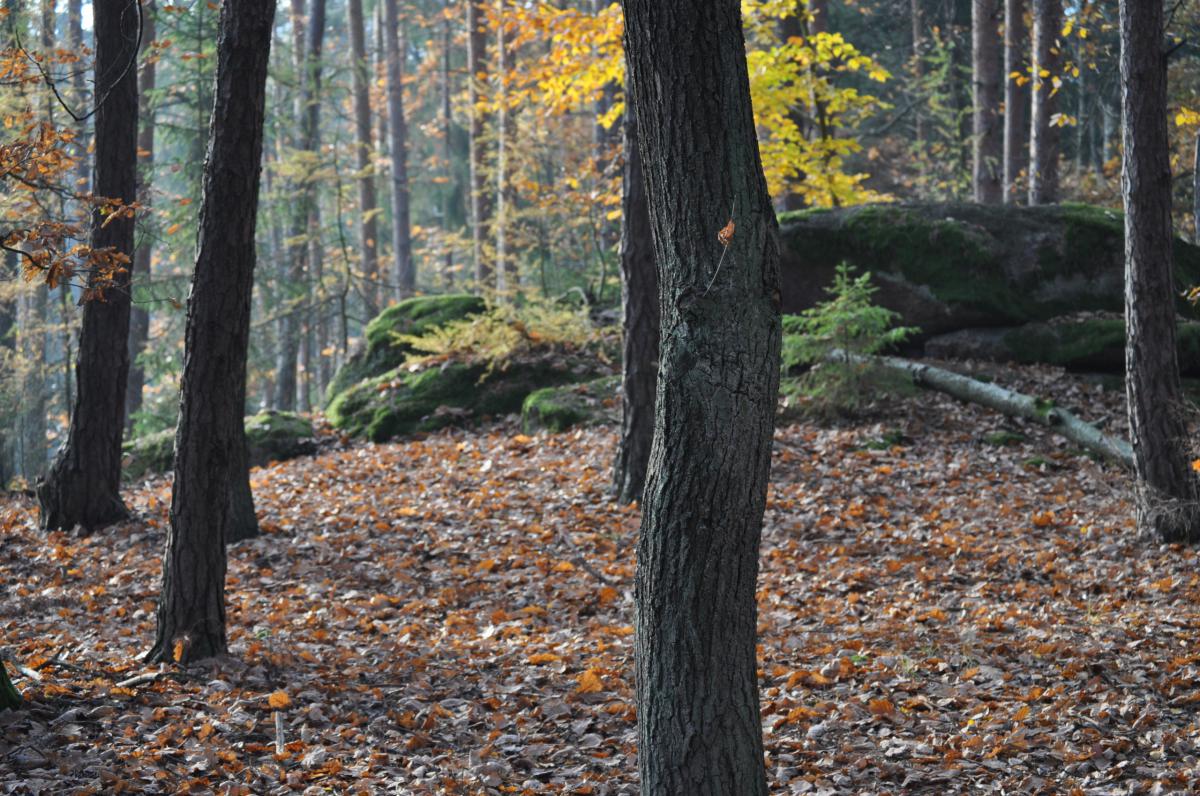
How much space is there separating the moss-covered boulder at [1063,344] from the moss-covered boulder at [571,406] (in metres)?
3.90

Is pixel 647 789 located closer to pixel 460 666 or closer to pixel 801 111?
pixel 460 666

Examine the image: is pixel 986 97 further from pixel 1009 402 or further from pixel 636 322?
pixel 636 322

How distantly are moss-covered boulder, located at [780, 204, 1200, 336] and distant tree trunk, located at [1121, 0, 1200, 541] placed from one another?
4.74 meters

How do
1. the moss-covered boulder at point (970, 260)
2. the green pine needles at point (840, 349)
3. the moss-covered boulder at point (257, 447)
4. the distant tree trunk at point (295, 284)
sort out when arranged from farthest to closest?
1. the distant tree trunk at point (295, 284)
2. the moss-covered boulder at point (257, 447)
3. the moss-covered boulder at point (970, 260)
4. the green pine needles at point (840, 349)

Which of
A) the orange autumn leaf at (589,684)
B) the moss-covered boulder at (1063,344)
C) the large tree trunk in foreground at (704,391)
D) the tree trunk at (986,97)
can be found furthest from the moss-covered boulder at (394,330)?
the large tree trunk in foreground at (704,391)

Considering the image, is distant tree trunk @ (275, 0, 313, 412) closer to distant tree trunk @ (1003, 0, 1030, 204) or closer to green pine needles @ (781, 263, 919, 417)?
green pine needles @ (781, 263, 919, 417)

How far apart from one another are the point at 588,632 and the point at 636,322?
3076mm

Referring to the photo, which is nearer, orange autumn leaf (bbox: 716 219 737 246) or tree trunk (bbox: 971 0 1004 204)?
orange autumn leaf (bbox: 716 219 737 246)

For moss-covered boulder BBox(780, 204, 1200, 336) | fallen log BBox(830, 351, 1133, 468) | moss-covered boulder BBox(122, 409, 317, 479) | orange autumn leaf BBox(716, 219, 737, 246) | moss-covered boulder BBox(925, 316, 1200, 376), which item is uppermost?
moss-covered boulder BBox(780, 204, 1200, 336)

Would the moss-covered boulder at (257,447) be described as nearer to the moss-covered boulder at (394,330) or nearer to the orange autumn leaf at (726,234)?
the moss-covered boulder at (394,330)

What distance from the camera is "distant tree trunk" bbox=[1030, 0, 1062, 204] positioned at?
520 inches

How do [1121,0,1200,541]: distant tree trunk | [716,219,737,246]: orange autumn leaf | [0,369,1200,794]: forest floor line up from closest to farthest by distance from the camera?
[716,219,737,246]: orange autumn leaf → [0,369,1200,794]: forest floor → [1121,0,1200,541]: distant tree trunk

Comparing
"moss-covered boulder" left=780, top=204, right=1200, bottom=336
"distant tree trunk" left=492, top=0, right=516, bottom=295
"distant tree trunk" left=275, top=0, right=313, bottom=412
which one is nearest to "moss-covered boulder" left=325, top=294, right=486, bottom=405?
"distant tree trunk" left=492, top=0, right=516, bottom=295

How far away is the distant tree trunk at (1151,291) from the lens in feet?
22.4
